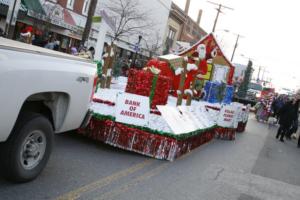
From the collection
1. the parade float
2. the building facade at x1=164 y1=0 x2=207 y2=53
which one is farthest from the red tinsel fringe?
the building facade at x1=164 y1=0 x2=207 y2=53

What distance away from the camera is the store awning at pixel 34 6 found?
25.3 metres

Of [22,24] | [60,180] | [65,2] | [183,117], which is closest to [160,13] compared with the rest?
[65,2]

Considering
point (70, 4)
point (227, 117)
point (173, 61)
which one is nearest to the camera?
point (227, 117)

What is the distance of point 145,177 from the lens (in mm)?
6266

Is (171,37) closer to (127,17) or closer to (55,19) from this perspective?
(127,17)

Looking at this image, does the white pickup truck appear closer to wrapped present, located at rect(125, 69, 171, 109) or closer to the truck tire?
the truck tire

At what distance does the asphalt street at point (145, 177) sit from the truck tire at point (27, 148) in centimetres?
15

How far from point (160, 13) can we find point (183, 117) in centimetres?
4126

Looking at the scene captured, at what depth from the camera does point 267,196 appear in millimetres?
6352

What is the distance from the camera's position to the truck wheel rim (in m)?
4.80

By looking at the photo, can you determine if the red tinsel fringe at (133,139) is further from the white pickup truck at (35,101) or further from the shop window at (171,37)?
the shop window at (171,37)

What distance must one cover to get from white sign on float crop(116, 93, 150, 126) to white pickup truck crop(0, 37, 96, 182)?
73.6 inches

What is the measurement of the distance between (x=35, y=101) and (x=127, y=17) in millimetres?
34555

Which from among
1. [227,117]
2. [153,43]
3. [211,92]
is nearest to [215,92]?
[211,92]
